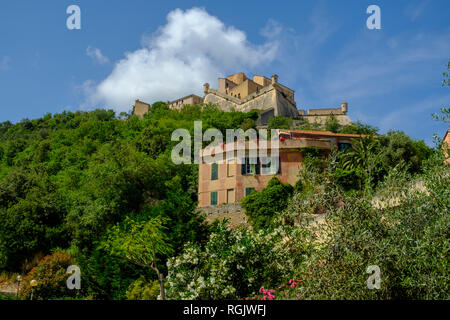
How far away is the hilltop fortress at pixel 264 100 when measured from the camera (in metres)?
63.3

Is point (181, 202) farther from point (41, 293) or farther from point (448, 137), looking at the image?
point (448, 137)

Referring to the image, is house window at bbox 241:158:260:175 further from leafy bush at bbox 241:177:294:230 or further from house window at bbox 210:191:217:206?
house window at bbox 210:191:217:206

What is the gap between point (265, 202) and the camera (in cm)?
2505

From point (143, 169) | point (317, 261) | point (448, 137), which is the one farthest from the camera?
point (143, 169)

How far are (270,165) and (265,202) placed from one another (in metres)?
3.55

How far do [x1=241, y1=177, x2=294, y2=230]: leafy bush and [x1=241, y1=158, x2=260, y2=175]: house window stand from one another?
2.03 metres

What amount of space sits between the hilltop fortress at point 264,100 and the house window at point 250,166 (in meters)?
30.9

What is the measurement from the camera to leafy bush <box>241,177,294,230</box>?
79.9 ft

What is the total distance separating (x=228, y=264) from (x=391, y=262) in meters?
4.56

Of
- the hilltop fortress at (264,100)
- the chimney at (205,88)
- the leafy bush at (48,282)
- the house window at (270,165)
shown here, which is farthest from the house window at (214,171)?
the chimney at (205,88)
